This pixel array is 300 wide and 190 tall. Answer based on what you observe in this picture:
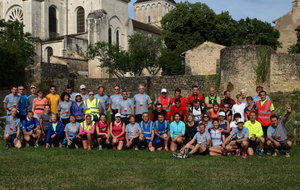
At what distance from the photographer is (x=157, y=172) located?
7.07 meters

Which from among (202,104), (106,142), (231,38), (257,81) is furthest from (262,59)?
(231,38)

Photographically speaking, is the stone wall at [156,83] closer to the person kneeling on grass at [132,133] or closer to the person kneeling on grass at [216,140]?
the person kneeling on grass at [132,133]

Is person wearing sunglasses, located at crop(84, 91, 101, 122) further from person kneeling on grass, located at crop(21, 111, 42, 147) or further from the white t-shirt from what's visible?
the white t-shirt

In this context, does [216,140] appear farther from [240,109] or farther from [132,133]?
[132,133]

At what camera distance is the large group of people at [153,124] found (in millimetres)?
9719

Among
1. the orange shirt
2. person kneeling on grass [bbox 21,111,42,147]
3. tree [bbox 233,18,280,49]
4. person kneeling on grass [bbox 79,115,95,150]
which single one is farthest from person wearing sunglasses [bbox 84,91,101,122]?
tree [bbox 233,18,280,49]

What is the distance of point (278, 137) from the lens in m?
9.59

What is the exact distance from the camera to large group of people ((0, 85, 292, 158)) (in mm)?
9719

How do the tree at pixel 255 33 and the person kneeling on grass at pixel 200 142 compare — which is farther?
the tree at pixel 255 33

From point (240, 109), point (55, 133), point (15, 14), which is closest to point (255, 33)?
point (15, 14)

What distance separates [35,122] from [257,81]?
11395mm

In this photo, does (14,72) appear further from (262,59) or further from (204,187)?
(204,187)

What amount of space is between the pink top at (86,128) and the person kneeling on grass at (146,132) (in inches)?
53.9

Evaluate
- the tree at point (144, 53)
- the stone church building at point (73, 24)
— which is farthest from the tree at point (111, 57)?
the stone church building at point (73, 24)
